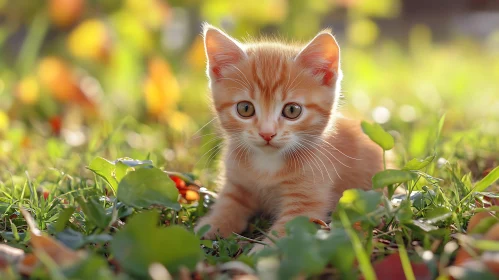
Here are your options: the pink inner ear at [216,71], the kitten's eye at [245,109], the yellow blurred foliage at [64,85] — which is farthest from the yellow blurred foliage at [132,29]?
the kitten's eye at [245,109]

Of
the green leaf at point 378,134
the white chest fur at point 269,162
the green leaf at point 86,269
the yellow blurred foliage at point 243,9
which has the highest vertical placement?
the yellow blurred foliage at point 243,9

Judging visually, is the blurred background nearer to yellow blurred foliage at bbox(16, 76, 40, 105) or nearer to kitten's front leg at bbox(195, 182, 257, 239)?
yellow blurred foliage at bbox(16, 76, 40, 105)

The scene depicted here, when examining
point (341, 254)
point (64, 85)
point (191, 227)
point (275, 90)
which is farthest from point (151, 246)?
point (64, 85)

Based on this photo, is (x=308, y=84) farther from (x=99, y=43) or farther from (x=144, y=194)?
(x=99, y=43)

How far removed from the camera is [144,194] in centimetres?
142

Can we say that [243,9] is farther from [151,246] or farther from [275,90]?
[151,246]

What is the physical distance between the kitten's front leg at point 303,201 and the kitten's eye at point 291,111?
0.70ft

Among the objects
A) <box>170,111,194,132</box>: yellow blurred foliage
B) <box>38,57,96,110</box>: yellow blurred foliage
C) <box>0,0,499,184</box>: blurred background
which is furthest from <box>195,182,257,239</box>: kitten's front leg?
<box>38,57,96,110</box>: yellow blurred foliage

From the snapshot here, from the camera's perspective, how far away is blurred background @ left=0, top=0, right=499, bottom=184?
2.35m

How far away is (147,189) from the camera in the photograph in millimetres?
1429

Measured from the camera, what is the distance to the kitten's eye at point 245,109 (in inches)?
69.8

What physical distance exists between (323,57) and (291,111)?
7.9 inches

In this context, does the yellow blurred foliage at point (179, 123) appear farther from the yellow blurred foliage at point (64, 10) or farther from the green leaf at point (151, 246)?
the green leaf at point (151, 246)

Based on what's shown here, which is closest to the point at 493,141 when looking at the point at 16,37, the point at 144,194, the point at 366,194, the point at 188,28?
the point at 366,194
